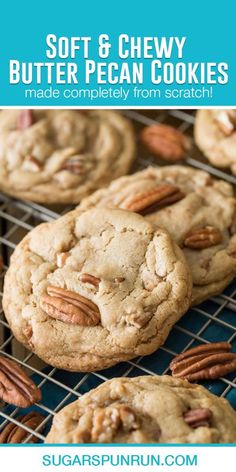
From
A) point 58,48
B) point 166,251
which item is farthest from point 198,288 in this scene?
point 58,48

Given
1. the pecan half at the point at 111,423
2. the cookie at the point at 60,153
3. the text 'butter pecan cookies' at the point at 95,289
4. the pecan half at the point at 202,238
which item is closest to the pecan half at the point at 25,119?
the cookie at the point at 60,153

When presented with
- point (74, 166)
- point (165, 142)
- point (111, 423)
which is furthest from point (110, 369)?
point (165, 142)

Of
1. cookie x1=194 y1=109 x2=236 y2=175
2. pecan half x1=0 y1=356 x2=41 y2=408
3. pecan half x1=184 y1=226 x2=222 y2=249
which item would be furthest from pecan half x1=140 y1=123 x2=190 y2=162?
pecan half x1=0 y1=356 x2=41 y2=408

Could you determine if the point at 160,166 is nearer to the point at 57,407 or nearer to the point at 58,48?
the point at 58,48

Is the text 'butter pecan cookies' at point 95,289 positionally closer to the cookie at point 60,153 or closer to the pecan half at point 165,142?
the cookie at point 60,153

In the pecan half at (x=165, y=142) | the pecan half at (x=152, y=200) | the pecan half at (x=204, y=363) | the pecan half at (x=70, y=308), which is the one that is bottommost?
the pecan half at (x=204, y=363)

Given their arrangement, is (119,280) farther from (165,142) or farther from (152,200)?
(165,142)
